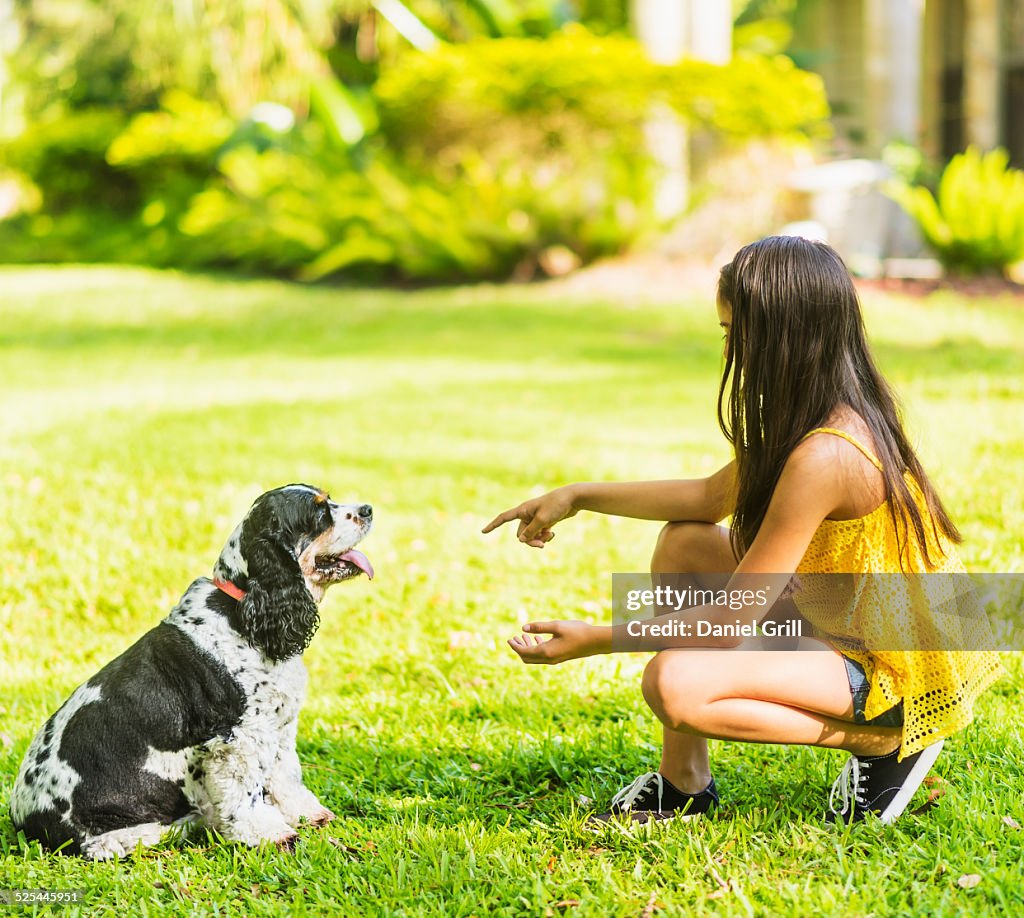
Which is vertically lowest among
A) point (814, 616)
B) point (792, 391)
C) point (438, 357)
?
point (438, 357)

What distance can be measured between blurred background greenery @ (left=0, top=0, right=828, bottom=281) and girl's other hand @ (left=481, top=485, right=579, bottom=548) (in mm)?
11994

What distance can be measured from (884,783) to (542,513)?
3.63 ft

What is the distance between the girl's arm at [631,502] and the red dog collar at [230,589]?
0.67 m

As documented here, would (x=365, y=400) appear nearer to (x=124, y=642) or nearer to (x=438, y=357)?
(x=438, y=357)

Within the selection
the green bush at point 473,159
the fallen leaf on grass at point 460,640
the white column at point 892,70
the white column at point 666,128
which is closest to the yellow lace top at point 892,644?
the fallen leaf on grass at point 460,640

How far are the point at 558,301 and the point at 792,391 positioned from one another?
36.7ft

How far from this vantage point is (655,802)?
10.6 feet

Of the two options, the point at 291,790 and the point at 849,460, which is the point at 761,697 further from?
the point at 291,790

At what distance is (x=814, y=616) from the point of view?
3131 millimetres

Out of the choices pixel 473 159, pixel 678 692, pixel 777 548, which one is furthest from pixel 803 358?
pixel 473 159

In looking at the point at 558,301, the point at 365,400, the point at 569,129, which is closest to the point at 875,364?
the point at 365,400

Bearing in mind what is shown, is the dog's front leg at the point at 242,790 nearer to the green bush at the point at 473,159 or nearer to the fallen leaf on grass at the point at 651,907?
the fallen leaf on grass at the point at 651,907

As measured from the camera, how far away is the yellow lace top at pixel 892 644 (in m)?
2.95

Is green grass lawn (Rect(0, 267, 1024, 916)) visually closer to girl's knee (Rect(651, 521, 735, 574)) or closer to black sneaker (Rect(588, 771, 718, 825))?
black sneaker (Rect(588, 771, 718, 825))
